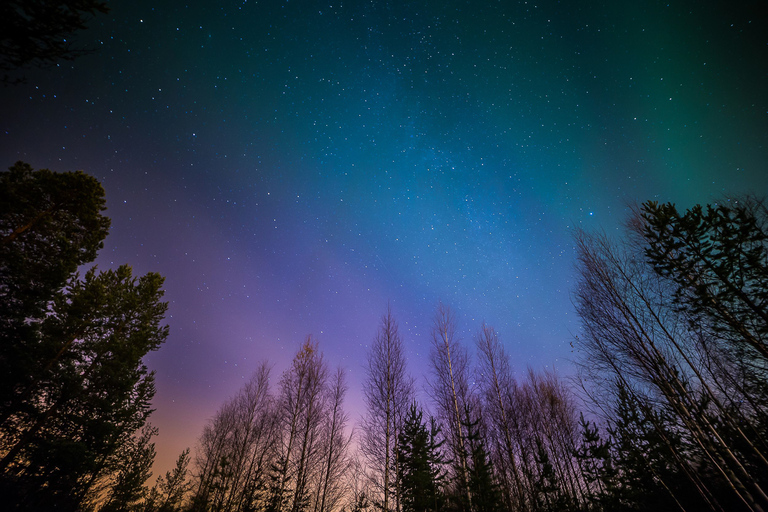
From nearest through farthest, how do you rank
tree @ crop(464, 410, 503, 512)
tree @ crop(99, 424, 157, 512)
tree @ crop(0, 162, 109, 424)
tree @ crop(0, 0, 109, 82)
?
tree @ crop(0, 0, 109, 82), tree @ crop(0, 162, 109, 424), tree @ crop(464, 410, 503, 512), tree @ crop(99, 424, 157, 512)

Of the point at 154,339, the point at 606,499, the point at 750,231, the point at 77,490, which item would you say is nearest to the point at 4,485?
the point at 77,490

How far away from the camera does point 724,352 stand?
26.3ft

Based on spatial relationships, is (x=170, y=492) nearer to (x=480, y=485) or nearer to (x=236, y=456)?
(x=236, y=456)

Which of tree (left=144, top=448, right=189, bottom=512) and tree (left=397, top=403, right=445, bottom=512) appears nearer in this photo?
tree (left=397, top=403, right=445, bottom=512)

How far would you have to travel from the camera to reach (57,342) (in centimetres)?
1066

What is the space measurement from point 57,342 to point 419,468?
57.6 feet

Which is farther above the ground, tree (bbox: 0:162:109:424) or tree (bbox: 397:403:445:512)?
tree (bbox: 0:162:109:424)

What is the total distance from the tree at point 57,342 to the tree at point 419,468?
557 inches

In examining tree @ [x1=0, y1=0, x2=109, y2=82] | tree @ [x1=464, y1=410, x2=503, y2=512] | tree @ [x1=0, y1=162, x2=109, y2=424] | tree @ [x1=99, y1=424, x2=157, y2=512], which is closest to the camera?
tree @ [x1=0, y1=0, x2=109, y2=82]

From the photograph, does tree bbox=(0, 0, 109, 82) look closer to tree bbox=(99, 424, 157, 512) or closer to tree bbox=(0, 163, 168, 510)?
tree bbox=(0, 163, 168, 510)

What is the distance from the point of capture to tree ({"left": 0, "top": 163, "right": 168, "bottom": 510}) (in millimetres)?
9258

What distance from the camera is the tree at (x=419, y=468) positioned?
38.1 ft

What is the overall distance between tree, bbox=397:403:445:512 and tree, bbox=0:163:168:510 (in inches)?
557

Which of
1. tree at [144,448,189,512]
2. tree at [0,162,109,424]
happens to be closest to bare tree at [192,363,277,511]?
tree at [144,448,189,512]
